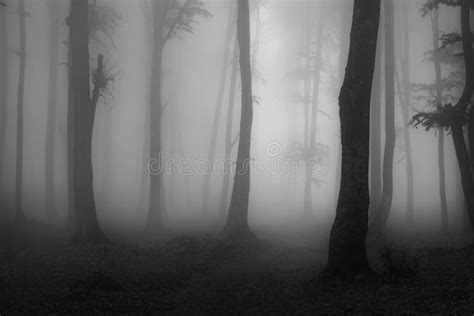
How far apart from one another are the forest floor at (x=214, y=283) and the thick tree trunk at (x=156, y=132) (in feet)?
20.3

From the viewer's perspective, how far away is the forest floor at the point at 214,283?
23.0 feet

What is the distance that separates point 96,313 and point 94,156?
38284 mm

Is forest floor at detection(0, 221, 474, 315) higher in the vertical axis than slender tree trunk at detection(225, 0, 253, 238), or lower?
lower

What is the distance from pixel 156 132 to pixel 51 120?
390 inches

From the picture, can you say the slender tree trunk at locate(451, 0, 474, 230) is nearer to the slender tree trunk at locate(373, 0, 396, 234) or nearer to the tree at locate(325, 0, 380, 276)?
the slender tree trunk at locate(373, 0, 396, 234)

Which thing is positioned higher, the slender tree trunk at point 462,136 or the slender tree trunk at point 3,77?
the slender tree trunk at point 3,77

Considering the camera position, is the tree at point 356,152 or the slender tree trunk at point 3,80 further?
the slender tree trunk at point 3,80

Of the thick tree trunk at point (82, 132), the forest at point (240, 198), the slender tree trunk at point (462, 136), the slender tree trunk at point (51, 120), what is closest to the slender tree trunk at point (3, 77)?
the forest at point (240, 198)

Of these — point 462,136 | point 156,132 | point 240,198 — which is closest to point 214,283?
point 240,198

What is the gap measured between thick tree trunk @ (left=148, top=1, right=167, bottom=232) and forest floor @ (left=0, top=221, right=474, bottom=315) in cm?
619

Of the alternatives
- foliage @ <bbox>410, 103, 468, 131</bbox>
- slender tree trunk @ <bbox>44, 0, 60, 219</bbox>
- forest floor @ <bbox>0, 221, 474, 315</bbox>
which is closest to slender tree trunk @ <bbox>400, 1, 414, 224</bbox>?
foliage @ <bbox>410, 103, 468, 131</bbox>

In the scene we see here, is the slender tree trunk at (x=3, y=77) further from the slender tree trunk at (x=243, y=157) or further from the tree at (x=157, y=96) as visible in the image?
the slender tree trunk at (x=243, y=157)

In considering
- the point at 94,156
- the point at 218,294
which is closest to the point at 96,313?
the point at 218,294

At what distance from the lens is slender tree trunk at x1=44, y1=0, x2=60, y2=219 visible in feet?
82.2
